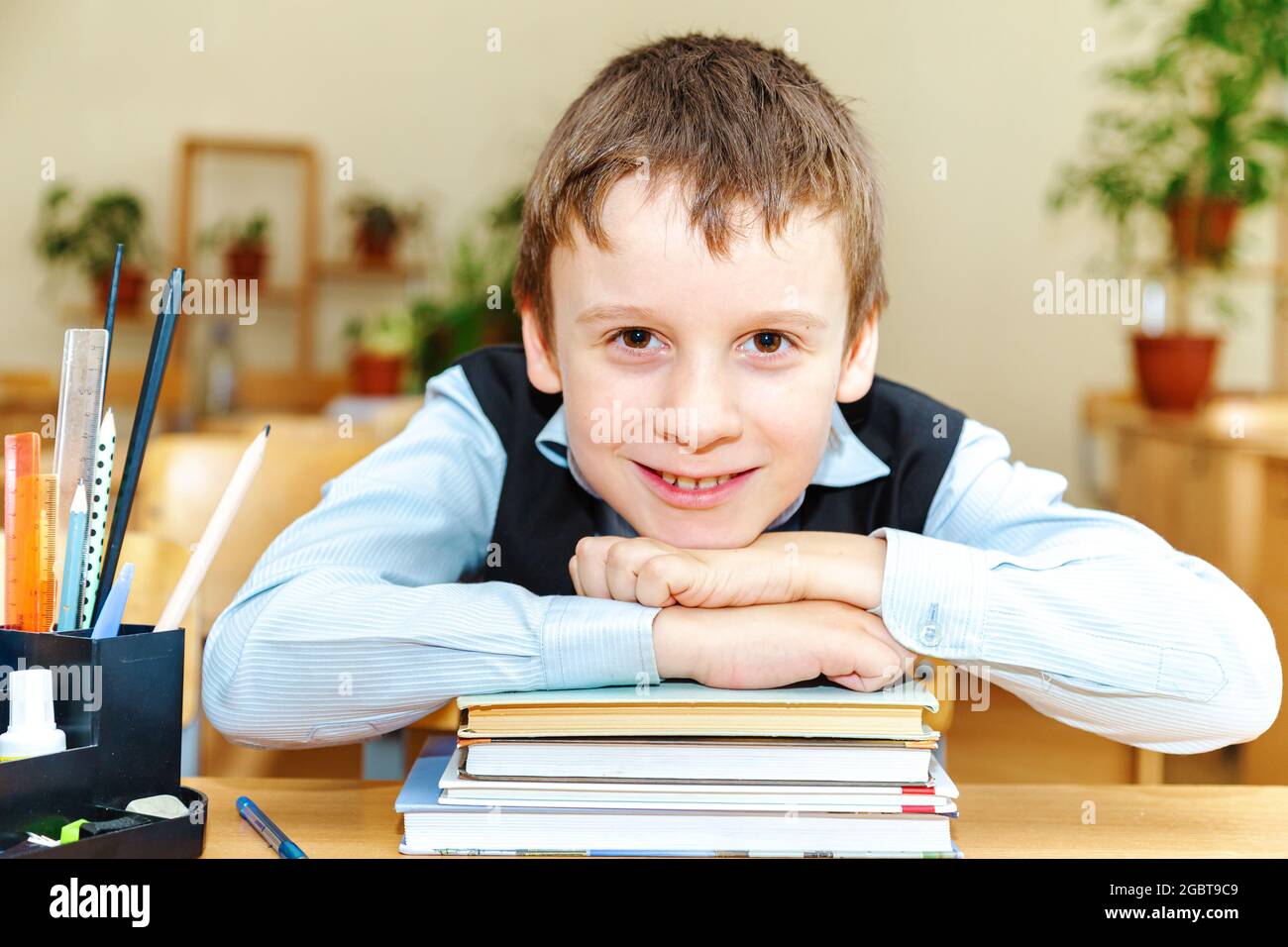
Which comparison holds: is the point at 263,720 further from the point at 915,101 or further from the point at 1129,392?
the point at 915,101

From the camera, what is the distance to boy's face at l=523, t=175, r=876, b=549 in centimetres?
73

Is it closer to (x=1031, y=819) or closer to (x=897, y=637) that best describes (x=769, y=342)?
(x=897, y=637)

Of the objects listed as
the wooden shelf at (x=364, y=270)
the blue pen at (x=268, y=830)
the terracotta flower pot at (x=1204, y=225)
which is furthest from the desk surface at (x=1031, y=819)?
the wooden shelf at (x=364, y=270)

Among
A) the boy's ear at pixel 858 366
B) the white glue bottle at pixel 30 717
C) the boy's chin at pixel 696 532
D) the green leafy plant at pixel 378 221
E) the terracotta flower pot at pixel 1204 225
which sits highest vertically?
the green leafy plant at pixel 378 221

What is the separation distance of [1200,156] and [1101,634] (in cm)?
286

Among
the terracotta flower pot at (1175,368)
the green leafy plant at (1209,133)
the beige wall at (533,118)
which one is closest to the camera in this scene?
the green leafy plant at (1209,133)

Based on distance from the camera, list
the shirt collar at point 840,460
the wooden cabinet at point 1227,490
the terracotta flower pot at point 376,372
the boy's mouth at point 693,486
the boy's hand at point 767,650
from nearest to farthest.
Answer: the boy's hand at point 767,650, the boy's mouth at point 693,486, the shirt collar at point 840,460, the wooden cabinet at point 1227,490, the terracotta flower pot at point 376,372

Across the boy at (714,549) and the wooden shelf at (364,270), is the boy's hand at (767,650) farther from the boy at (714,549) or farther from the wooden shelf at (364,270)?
the wooden shelf at (364,270)

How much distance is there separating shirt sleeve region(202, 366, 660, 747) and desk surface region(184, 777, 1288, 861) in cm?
5

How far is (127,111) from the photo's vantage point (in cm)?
555

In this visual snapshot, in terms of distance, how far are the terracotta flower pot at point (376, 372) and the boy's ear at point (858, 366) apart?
13.1 ft

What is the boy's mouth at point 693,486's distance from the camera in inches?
31.8

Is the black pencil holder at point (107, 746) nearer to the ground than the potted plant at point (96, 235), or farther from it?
nearer to the ground
